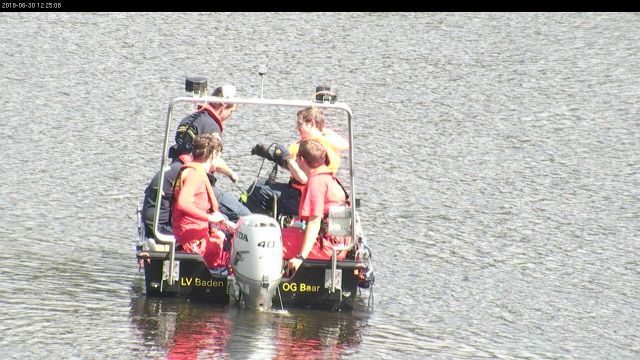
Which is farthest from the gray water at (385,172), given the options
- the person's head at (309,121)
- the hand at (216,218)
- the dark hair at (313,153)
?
the person's head at (309,121)

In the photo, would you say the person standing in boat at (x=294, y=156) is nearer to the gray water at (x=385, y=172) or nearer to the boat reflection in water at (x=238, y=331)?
the gray water at (x=385, y=172)

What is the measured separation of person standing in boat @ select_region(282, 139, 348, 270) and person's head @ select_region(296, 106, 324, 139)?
2.01 feet

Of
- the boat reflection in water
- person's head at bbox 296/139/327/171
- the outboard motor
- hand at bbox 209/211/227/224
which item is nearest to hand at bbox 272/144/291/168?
person's head at bbox 296/139/327/171

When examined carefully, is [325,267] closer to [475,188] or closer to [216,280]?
[216,280]

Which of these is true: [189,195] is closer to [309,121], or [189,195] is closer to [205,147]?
[205,147]

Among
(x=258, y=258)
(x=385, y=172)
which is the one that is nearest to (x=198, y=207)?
(x=258, y=258)

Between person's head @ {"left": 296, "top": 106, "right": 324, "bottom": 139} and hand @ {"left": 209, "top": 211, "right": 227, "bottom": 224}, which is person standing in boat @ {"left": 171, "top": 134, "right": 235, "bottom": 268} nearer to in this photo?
hand @ {"left": 209, "top": 211, "right": 227, "bottom": 224}

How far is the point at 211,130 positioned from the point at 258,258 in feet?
6.25

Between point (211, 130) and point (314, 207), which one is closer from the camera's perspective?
point (314, 207)

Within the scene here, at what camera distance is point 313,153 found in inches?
500

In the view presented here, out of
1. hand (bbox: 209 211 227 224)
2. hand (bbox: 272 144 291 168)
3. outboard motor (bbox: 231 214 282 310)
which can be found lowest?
outboard motor (bbox: 231 214 282 310)

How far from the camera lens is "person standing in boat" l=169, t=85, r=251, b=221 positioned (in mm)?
13500

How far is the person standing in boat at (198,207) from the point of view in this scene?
12.6 meters

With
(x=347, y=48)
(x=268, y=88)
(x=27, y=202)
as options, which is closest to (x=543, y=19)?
(x=347, y=48)
